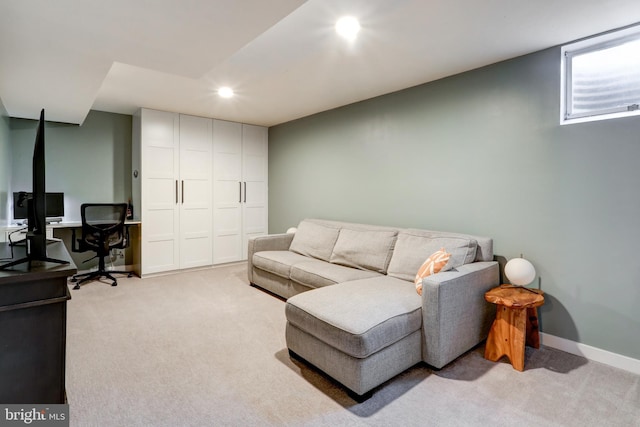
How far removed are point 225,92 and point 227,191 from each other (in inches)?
72.6

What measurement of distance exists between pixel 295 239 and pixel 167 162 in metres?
2.09

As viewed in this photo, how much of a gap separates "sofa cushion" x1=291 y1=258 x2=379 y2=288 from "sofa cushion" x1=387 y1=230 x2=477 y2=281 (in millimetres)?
309

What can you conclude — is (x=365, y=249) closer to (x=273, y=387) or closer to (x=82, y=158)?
(x=273, y=387)

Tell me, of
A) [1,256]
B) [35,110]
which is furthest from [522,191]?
[35,110]

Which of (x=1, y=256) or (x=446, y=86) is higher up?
(x=446, y=86)

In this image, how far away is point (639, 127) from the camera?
7.06 ft

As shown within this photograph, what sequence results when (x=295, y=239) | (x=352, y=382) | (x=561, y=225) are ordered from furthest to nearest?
1. (x=295, y=239)
2. (x=561, y=225)
3. (x=352, y=382)

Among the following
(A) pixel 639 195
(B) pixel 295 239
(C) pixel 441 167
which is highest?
(C) pixel 441 167

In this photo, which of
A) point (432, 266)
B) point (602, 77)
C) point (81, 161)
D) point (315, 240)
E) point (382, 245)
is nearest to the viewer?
point (602, 77)

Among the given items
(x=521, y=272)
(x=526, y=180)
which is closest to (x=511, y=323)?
(x=521, y=272)

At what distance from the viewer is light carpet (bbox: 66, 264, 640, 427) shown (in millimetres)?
1733

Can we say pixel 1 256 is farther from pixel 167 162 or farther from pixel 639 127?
pixel 639 127

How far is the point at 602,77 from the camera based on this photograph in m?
2.37

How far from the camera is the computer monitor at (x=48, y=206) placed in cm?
376
